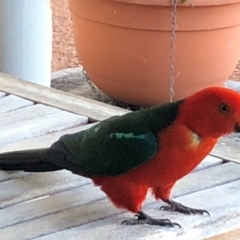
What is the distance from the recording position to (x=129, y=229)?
1.26 meters

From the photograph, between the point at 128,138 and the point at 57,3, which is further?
the point at 57,3

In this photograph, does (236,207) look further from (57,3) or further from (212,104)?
(57,3)

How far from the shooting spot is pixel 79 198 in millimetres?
1383

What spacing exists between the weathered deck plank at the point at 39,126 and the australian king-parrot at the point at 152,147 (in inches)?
12.3

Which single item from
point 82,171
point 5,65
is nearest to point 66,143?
point 82,171

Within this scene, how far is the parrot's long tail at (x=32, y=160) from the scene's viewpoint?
4.48 feet

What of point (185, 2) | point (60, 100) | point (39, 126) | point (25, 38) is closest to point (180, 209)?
point (39, 126)

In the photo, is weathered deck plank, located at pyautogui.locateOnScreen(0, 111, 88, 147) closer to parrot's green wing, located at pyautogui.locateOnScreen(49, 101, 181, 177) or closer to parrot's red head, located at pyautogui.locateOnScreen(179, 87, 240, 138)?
parrot's green wing, located at pyautogui.locateOnScreen(49, 101, 181, 177)

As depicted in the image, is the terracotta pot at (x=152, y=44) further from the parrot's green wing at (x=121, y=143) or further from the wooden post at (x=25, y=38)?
the parrot's green wing at (x=121, y=143)

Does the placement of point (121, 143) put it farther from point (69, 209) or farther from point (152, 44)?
point (152, 44)

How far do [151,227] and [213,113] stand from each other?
23 centimetres

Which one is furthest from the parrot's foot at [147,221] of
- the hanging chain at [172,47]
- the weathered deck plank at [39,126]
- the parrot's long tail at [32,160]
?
the hanging chain at [172,47]

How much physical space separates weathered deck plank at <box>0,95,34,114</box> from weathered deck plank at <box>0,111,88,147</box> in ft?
0.34

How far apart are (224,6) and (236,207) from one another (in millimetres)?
1109
